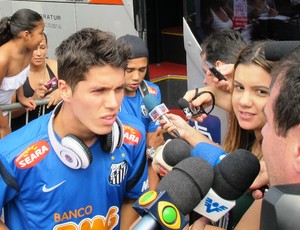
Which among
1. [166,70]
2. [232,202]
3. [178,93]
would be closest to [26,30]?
[178,93]

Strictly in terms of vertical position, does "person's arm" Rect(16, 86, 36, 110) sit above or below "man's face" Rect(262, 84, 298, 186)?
below

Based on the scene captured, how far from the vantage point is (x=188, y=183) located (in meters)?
1.11

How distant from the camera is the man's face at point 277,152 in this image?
3.26 ft

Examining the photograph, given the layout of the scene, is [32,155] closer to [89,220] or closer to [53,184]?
[53,184]

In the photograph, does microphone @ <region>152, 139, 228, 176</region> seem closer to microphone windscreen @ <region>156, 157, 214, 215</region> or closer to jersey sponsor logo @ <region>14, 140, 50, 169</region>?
microphone windscreen @ <region>156, 157, 214, 215</region>

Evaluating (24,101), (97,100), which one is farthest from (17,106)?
(97,100)

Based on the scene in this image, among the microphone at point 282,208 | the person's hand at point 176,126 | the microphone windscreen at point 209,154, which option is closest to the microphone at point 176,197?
the microphone windscreen at point 209,154

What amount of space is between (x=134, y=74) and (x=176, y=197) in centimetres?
191

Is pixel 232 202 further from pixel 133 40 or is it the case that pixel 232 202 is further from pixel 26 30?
pixel 26 30

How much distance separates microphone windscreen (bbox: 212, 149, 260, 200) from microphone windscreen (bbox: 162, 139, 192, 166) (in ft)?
0.38

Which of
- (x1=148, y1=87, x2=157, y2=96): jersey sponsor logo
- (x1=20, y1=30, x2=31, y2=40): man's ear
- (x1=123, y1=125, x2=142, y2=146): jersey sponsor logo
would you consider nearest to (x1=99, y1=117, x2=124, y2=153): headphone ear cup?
(x1=123, y1=125, x2=142, y2=146): jersey sponsor logo

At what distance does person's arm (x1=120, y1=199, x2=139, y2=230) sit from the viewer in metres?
2.02

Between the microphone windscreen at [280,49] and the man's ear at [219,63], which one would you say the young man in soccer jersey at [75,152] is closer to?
the microphone windscreen at [280,49]

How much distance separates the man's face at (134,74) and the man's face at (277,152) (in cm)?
189
